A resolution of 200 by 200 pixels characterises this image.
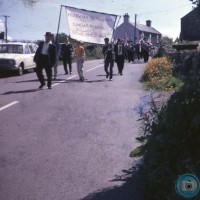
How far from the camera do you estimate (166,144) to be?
4.44 m

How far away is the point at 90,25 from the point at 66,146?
11798mm

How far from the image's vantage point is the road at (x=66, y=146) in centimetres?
494

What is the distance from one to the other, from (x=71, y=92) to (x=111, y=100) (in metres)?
2.04

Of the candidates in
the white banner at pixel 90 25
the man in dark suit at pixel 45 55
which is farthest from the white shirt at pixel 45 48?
the white banner at pixel 90 25

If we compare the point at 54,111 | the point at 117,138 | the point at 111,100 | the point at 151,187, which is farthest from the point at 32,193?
the point at 111,100

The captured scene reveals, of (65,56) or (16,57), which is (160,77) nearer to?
(65,56)

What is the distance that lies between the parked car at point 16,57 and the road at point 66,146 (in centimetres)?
703

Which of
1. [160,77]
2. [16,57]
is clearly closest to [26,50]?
[16,57]

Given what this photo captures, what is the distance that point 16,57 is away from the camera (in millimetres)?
19547

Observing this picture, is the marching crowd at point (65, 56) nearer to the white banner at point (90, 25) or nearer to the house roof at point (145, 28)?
the white banner at point (90, 25)

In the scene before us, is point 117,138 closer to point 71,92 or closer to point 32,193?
point 32,193

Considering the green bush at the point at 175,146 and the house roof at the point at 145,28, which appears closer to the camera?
the green bush at the point at 175,146

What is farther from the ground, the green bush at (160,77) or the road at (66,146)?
the green bush at (160,77)

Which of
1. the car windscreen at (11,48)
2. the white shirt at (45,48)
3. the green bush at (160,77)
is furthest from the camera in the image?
the car windscreen at (11,48)
